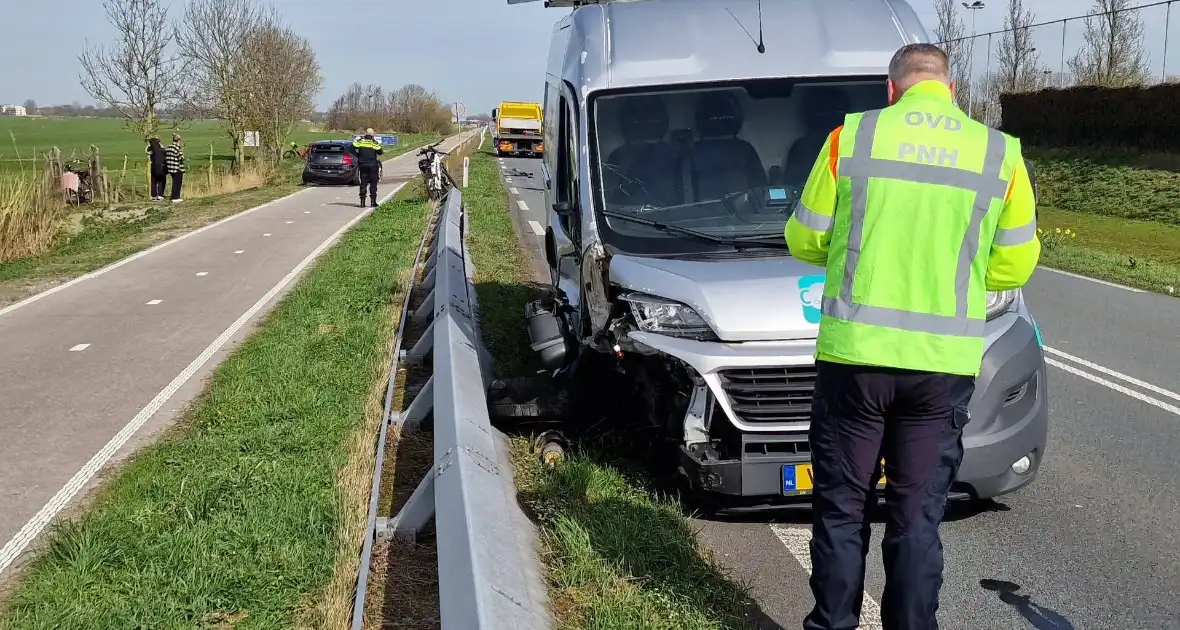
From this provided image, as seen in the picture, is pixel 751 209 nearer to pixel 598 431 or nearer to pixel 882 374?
pixel 598 431

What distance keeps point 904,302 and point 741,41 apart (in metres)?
3.43

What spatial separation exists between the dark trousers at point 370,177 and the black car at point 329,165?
35.7 ft

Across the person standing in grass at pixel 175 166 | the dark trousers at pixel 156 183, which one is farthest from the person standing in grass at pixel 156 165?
the person standing in grass at pixel 175 166

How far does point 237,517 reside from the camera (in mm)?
5051

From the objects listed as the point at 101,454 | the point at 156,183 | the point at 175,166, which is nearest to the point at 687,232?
the point at 101,454

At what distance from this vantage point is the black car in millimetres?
36875

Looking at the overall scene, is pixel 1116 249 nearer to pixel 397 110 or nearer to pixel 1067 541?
pixel 1067 541

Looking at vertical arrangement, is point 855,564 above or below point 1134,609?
above

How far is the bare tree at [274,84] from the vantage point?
45031mm

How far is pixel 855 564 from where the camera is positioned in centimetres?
363

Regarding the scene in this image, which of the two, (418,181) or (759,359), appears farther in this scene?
(418,181)

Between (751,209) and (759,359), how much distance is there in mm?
1446

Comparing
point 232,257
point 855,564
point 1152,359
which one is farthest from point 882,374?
point 232,257

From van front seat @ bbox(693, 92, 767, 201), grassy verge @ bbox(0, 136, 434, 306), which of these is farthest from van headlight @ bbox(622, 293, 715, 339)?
grassy verge @ bbox(0, 136, 434, 306)
